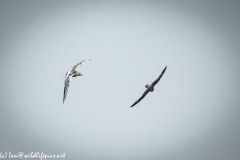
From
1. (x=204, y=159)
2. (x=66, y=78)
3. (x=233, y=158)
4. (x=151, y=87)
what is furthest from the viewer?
(x=204, y=159)

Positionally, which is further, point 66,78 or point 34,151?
point 34,151

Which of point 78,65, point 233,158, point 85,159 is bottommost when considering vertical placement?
point 78,65

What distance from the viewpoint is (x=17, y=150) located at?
16075 centimetres

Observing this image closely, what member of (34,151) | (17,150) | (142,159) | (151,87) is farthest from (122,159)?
(151,87)

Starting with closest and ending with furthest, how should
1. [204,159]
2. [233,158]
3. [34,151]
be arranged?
[233,158], [204,159], [34,151]

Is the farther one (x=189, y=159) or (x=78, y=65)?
(x=189, y=159)

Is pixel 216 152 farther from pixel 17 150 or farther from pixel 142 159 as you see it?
pixel 17 150

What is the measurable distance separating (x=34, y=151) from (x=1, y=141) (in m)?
16.8

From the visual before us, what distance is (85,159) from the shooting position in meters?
171

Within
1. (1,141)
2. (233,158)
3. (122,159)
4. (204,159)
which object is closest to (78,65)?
(233,158)

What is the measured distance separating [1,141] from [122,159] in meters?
62.7

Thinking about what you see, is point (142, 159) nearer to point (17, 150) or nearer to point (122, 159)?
point (122, 159)

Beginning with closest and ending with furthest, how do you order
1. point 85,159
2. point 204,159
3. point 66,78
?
point 66,78 → point 204,159 → point 85,159

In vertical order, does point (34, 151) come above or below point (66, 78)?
above
